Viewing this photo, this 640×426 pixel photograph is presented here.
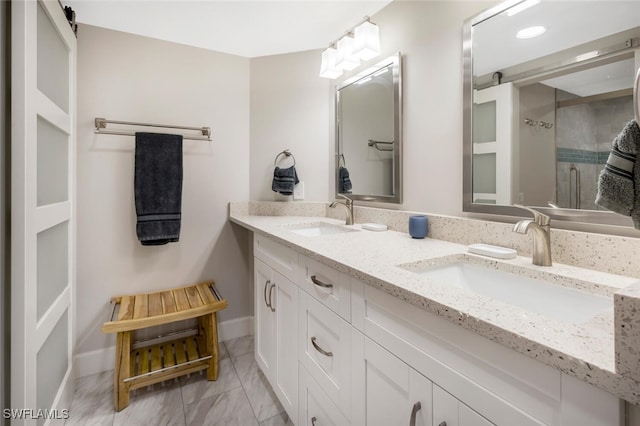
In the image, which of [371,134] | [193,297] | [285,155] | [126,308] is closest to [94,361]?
[126,308]

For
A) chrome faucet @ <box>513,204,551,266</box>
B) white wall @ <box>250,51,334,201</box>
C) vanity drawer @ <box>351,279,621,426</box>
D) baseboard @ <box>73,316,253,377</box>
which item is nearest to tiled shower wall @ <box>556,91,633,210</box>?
chrome faucet @ <box>513,204,551,266</box>

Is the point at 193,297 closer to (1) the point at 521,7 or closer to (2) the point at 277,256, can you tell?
(2) the point at 277,256

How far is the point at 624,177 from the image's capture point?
52 centimetres

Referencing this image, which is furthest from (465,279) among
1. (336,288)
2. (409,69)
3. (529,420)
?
(409,69)

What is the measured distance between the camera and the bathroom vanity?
0.46 meters

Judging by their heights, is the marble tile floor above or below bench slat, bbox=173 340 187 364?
below

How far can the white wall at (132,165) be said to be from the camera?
1793 millimetres

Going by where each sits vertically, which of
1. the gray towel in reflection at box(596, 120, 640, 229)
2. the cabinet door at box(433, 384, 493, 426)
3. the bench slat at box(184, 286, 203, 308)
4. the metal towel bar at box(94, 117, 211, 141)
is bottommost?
the bench slat at box(184, 286, 203, 308)

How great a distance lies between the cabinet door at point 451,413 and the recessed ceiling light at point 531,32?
1.13 meters

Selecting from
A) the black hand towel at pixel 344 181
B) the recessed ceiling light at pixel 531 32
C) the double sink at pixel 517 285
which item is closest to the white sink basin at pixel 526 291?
the double sink at pixel 517 285

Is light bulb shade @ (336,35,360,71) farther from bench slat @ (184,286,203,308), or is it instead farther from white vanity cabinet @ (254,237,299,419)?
bench slat @ (184,286,203,308)

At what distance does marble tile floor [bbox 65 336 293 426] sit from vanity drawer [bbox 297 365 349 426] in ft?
1.00

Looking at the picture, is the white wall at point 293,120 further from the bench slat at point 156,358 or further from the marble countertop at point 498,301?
the bench slat at point 156,358

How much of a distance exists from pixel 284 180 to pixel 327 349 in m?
1.29
